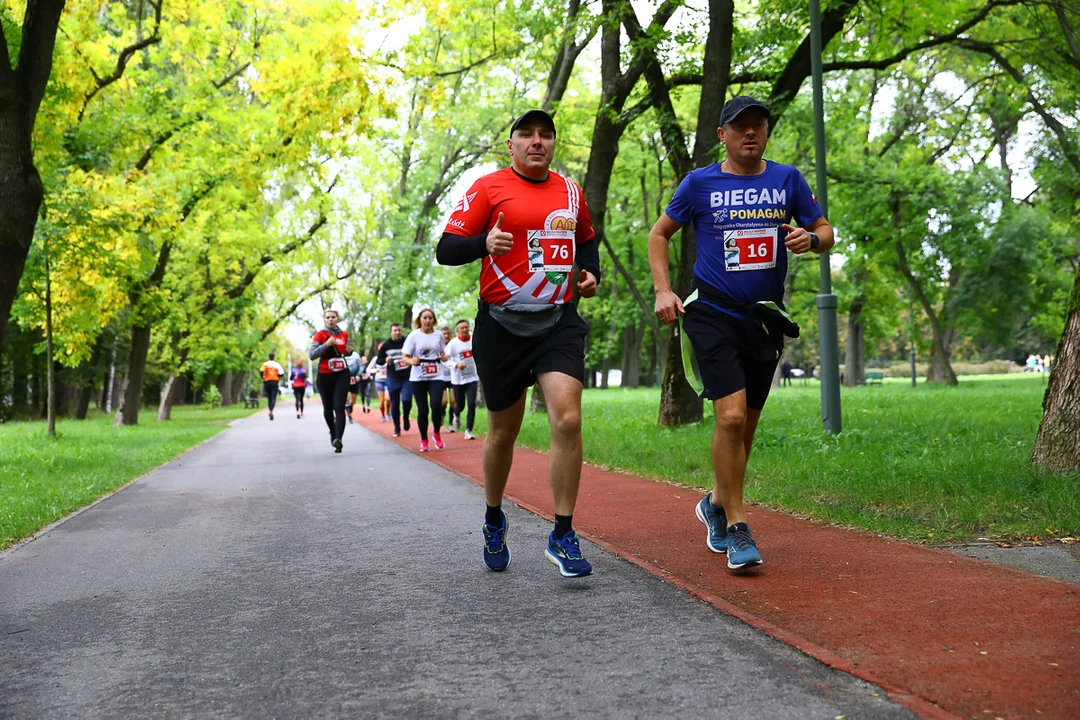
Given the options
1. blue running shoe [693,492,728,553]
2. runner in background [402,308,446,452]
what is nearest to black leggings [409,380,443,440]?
A: runner in background [402,308,446,452]

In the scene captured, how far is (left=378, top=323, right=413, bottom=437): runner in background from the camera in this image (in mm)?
16828

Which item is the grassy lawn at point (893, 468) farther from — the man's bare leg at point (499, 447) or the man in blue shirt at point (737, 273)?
the man's bare leg at point (499, 447)

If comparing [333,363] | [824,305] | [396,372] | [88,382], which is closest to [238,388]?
[88,382]

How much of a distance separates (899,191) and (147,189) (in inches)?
781

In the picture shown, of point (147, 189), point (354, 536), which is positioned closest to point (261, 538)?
point (354, 536)

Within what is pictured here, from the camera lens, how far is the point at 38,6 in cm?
1014

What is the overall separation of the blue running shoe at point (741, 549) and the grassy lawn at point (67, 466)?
4.77 meters

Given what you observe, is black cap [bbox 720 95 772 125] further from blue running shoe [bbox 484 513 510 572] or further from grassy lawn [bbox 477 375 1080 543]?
grassy lawn [bbox 477 375 1080 543]

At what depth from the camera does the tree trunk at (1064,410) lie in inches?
262

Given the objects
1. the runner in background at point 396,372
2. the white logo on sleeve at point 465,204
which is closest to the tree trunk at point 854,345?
the runner in background at point 396,372

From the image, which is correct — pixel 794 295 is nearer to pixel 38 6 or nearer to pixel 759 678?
pixel 38 6

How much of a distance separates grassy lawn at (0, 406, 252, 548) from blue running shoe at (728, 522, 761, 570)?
188 inches

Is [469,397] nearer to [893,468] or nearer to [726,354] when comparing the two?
[893,468]

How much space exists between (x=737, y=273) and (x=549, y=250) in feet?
3.11
